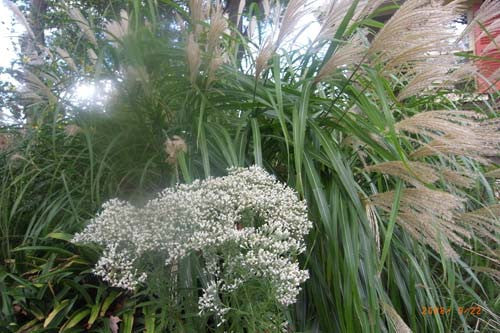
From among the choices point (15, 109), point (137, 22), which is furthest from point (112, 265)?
point (15, 109)

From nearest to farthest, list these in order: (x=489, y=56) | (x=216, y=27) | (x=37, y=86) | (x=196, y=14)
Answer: (x=216, y=27) < (x=196, y=14) < (x=37, y=86) < (x=489, y=56)

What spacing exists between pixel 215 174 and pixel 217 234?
68cm

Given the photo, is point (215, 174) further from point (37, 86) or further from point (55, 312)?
point (37, 86)

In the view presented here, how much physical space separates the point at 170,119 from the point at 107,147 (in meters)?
0.28

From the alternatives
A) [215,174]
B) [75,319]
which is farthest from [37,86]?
[75,319]

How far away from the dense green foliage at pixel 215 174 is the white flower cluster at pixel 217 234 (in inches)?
7.4

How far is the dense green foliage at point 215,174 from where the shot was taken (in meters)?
1.63

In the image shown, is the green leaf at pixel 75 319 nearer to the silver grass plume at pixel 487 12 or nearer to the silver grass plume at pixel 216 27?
the silver grass plume at pixel 216 27

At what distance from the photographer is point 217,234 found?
3.95ft

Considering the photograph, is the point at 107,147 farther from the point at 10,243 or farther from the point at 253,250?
the point at 253,250

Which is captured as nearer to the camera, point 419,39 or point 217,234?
point 217,234

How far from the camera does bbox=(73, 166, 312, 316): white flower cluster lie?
119 centimetres

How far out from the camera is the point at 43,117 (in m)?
2.19

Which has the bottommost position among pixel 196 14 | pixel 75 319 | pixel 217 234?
pixel 75 319
